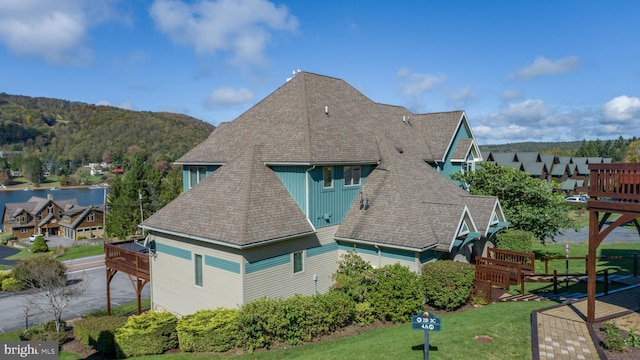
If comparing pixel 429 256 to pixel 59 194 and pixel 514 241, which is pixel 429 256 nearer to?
pixel 514 241

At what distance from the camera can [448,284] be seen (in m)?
15.1

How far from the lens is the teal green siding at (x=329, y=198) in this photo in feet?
57.7

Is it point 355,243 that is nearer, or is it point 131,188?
point 355,243

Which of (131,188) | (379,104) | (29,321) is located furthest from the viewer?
(131,188)

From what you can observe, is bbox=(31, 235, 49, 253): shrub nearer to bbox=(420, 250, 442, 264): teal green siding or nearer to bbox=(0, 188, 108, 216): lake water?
bbox=(420, 250, 442, 264): teal green siding

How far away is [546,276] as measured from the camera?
17156 mm

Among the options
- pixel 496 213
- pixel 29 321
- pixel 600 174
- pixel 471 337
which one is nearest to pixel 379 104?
pixel 496 213

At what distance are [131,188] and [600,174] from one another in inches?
2087

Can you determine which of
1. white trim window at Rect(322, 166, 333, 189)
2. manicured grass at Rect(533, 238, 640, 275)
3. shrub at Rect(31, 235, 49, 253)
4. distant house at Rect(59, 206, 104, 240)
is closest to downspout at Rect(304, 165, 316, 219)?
white trim window at Rect(322, 166, 333, 189)

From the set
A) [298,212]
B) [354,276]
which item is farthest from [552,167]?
[298,212]

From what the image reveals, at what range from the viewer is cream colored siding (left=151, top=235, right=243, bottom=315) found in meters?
15.0

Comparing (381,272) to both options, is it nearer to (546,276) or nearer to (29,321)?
(546,276)

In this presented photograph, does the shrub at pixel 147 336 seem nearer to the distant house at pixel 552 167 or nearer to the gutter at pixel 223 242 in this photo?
the gutter at pixel 223 242

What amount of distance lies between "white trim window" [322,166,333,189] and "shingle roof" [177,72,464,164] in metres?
0.53
